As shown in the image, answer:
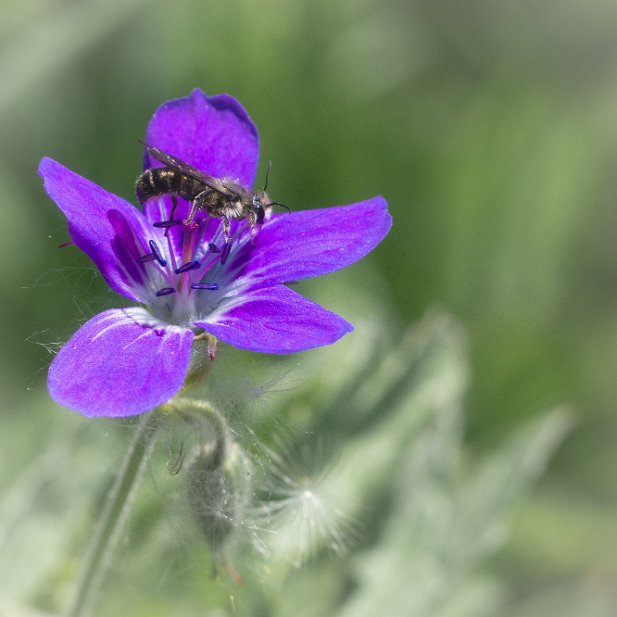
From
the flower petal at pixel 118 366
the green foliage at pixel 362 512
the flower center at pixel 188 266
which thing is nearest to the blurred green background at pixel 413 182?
the green foliage at pixel 362 512

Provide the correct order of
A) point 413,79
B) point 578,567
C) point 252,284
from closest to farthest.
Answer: point 252,284 < point 578,567 < point 413,79

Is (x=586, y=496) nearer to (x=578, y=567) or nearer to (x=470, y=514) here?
(x=578, y=567)

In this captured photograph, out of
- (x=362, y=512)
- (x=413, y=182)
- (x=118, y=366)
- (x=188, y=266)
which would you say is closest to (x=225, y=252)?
(x=188, y=266)

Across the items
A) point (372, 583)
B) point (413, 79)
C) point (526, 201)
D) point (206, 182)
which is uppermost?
point (206, 182)

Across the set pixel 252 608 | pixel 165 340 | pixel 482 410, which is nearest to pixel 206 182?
pixel 165 340

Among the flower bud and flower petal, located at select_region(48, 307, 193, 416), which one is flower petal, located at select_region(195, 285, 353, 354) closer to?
flower petal, located at select_region(48, 307, 193, 416)

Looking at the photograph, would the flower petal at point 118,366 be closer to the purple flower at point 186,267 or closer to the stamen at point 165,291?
the purple flower at point 186,267

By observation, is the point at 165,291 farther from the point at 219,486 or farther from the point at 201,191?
the point at 219,486
